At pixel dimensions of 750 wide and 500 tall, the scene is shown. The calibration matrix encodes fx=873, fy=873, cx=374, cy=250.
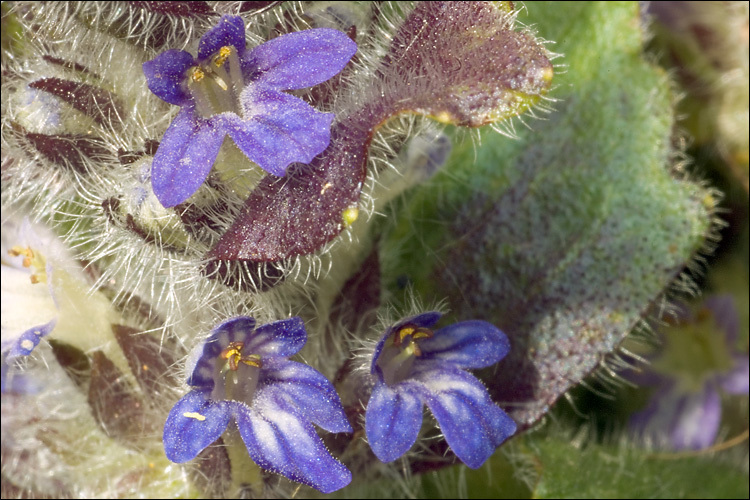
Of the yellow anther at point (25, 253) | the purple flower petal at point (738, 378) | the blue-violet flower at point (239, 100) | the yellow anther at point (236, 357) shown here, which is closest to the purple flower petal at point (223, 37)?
the blue-violet flower at point (239, 100)

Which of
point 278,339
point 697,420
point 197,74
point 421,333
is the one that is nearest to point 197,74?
point 197,74

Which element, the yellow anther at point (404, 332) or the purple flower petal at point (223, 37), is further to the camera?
the yellow anther at point (404, 332)

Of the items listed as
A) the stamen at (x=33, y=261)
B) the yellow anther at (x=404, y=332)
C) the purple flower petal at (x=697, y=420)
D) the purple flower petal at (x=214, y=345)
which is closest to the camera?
the purple flower petal at (x=214, y=345)

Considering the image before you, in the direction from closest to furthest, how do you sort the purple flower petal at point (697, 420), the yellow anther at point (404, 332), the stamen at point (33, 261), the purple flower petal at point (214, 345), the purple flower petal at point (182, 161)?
the purple flower petal at point (182, 161), the purple flower petal at point (214, 345), the yellow anther at point (404, 332), the stamen at point (33, 261), the purple flower petal at point (697, 420)

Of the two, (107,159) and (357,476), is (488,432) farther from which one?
(107,159)

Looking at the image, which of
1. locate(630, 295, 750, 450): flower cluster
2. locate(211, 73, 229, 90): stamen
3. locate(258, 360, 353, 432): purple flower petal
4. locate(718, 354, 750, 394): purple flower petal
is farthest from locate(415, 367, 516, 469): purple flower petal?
locate(718, 354, 750, 394): purple flower petal

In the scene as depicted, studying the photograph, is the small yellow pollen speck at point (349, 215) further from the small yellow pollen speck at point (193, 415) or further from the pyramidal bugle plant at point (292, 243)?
the small yellow pollen speck at point (193, 415)
